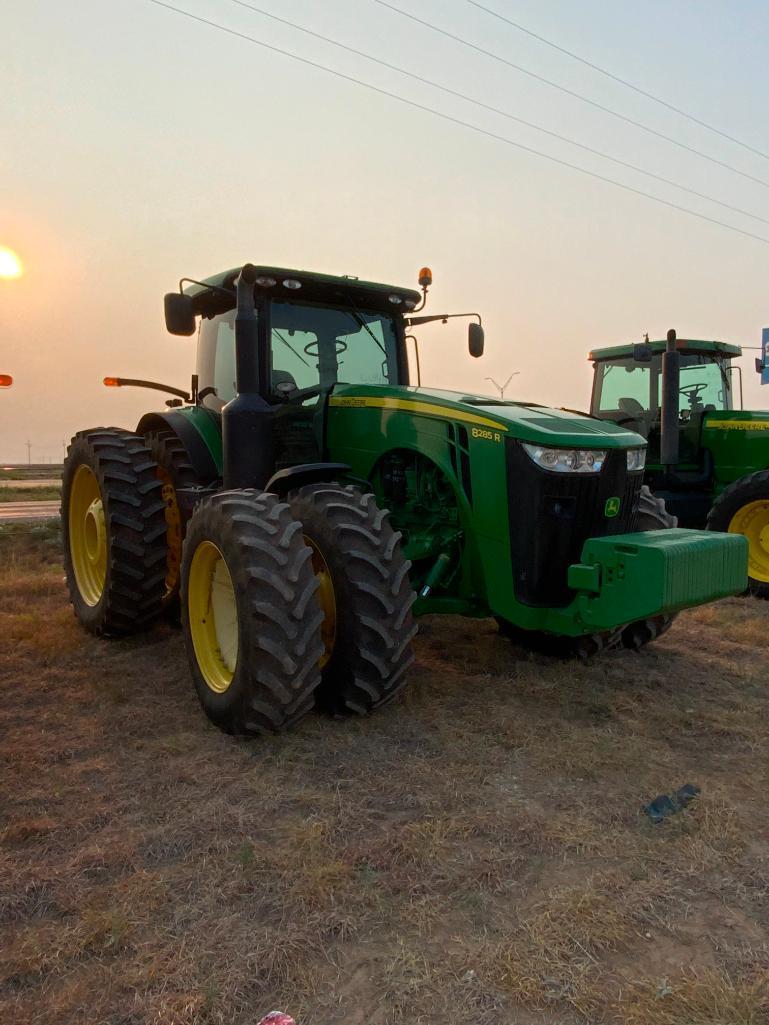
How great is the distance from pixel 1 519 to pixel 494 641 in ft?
31.3

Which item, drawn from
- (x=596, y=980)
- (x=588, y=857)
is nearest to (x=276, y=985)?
(x=596, y=980)

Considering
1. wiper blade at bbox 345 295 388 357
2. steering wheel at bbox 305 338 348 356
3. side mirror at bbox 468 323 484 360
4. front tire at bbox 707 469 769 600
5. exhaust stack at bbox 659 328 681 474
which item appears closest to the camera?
steering wheel at bbox 305 338 348 356

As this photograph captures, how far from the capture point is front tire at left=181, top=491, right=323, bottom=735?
3.44m

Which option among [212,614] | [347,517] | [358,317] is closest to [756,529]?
[358,317]

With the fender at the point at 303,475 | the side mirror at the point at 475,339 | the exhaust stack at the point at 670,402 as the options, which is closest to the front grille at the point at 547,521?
the fender at the point at 303,475

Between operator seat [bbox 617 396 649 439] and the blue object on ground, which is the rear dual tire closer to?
the blue object on ground

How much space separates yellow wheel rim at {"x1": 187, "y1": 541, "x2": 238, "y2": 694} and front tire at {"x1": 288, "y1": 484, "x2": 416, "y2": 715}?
0.54 m

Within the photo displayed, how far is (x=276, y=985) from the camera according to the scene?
206 centimetres

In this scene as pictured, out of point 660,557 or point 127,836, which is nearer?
point 127,836

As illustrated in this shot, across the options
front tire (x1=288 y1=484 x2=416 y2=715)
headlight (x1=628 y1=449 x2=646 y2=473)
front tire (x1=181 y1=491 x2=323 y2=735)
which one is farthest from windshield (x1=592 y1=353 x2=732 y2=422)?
front tire (x1=181 y1=491 x2=323 y2=735)

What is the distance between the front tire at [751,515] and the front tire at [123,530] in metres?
5.53

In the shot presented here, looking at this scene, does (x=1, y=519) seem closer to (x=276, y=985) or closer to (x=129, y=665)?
(x=129, y=665)

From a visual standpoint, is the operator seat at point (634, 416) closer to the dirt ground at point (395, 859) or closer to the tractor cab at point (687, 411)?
the tractor cab at point (687, 411)

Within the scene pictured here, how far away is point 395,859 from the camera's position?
8.67ft
